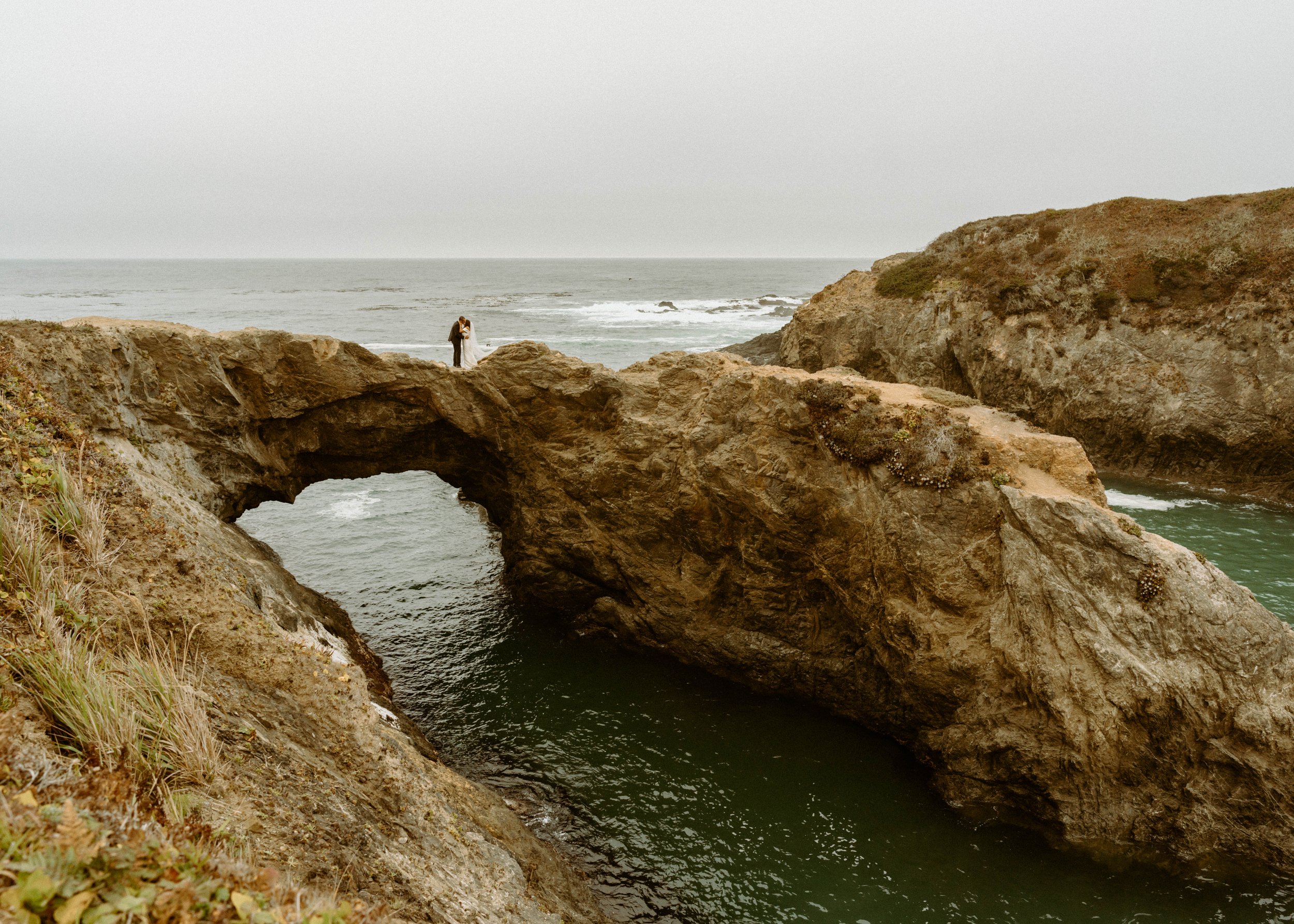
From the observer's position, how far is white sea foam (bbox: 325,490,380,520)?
28922 millimetres

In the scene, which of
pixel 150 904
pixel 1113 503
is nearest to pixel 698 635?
pixel 150 904

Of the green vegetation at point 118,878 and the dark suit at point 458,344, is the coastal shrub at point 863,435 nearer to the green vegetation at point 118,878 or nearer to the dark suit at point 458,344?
the dark suit at point 458,344

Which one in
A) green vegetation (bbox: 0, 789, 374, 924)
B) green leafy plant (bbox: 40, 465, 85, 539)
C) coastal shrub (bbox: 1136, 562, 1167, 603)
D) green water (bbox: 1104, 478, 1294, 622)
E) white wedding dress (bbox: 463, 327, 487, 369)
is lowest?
green water (bbox: 1104, 478, 1294, 622)

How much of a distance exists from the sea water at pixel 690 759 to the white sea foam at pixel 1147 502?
0.48 ft

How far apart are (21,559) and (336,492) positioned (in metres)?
26.6

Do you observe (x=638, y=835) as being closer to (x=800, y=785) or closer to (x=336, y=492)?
(x=800, y=785)

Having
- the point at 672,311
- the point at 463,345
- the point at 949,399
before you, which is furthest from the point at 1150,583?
the point at 672,311

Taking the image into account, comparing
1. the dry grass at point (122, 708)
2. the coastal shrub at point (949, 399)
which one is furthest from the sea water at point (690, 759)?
the dry grass at point (122, 708)

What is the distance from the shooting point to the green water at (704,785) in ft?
39.6

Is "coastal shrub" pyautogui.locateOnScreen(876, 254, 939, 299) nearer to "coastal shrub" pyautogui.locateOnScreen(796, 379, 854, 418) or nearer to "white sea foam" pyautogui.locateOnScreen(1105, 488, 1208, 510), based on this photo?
"white sea foam" pyautogui.locateOnScreen(1105, 488, 1208, 510)

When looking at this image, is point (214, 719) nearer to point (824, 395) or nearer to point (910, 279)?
point (824, 395)

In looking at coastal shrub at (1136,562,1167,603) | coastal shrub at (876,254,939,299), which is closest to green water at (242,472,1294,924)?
coastal shrub at (1136,562,1167,603)

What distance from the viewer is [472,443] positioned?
20.7 m

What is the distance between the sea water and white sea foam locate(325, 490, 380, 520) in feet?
0.50
